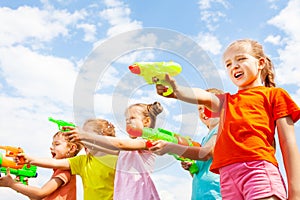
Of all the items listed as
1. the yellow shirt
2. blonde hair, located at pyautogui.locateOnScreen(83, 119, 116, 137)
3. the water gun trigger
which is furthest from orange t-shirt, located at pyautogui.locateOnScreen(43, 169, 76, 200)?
the water gun trigger

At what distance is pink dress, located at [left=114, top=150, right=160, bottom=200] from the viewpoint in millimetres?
A: 3000

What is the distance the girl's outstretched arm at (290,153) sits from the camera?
195 cm

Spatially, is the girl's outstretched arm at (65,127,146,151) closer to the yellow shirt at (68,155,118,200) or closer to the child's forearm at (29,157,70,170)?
the yellow shirt at (68,155,118,200)

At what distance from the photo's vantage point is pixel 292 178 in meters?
1.97

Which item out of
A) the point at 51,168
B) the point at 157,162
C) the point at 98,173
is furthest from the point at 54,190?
the point at 157,162

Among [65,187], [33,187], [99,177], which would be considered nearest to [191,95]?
[99,177]

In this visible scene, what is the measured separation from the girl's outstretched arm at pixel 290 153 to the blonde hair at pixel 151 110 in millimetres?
870

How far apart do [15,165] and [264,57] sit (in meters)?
2.41

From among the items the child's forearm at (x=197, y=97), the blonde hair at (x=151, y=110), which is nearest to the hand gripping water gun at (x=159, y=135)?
the blonde hair at (x=151, y=110)

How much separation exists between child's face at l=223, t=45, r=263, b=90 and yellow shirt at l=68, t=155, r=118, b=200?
151cm

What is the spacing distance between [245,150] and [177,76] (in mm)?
610

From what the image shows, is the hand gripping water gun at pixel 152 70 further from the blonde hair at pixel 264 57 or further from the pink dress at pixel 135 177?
the pink dress at pixel 135 177

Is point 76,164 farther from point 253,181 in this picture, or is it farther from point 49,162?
point 253,181

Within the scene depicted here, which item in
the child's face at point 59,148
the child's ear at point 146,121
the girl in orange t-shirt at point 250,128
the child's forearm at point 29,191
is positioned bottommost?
the girl in orange t-shirt at point 250,128
